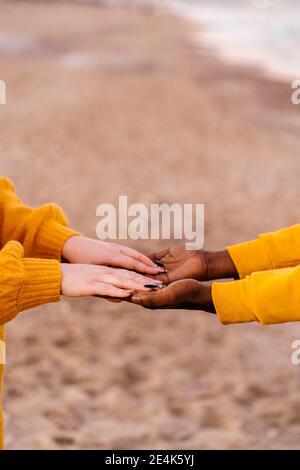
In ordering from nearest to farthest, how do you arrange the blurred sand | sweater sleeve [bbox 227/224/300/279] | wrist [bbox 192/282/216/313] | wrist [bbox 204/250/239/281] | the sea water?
wrist [bbox 192/282/216/313] → sweater sleeve [bbox 227/224/300/279] → wrist [bbox 204/250/239/281] → the blurred sand → the sea water

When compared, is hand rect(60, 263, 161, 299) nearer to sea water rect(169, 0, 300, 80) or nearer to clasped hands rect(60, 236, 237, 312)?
clasped hands rect(60, 236, 237, 312)

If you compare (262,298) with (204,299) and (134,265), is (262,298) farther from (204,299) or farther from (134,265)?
(134,265)

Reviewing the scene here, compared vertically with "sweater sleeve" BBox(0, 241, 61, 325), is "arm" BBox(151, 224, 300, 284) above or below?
above

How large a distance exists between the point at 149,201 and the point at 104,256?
5.22m

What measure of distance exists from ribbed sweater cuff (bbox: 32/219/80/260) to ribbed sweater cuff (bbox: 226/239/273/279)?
49 cm

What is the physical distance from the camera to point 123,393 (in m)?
3.93

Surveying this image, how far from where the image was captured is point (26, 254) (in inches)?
77.9

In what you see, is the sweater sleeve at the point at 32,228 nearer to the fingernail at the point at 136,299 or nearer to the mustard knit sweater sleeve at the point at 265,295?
the fingernail at the point at 136,299

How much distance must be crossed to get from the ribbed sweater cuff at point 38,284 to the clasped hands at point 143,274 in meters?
0.05

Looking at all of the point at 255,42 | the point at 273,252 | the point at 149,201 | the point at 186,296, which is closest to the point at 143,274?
the point at 186,296

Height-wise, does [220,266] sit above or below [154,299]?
above

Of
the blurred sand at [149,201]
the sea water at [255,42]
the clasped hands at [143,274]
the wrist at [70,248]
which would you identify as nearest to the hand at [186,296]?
the clasped hands at [143,274]

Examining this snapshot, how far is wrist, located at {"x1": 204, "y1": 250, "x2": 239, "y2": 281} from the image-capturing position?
193cm

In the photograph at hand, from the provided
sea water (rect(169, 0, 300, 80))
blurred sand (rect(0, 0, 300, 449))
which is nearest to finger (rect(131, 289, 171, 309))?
blurred sand (rect(0, 0, 300, 449))
